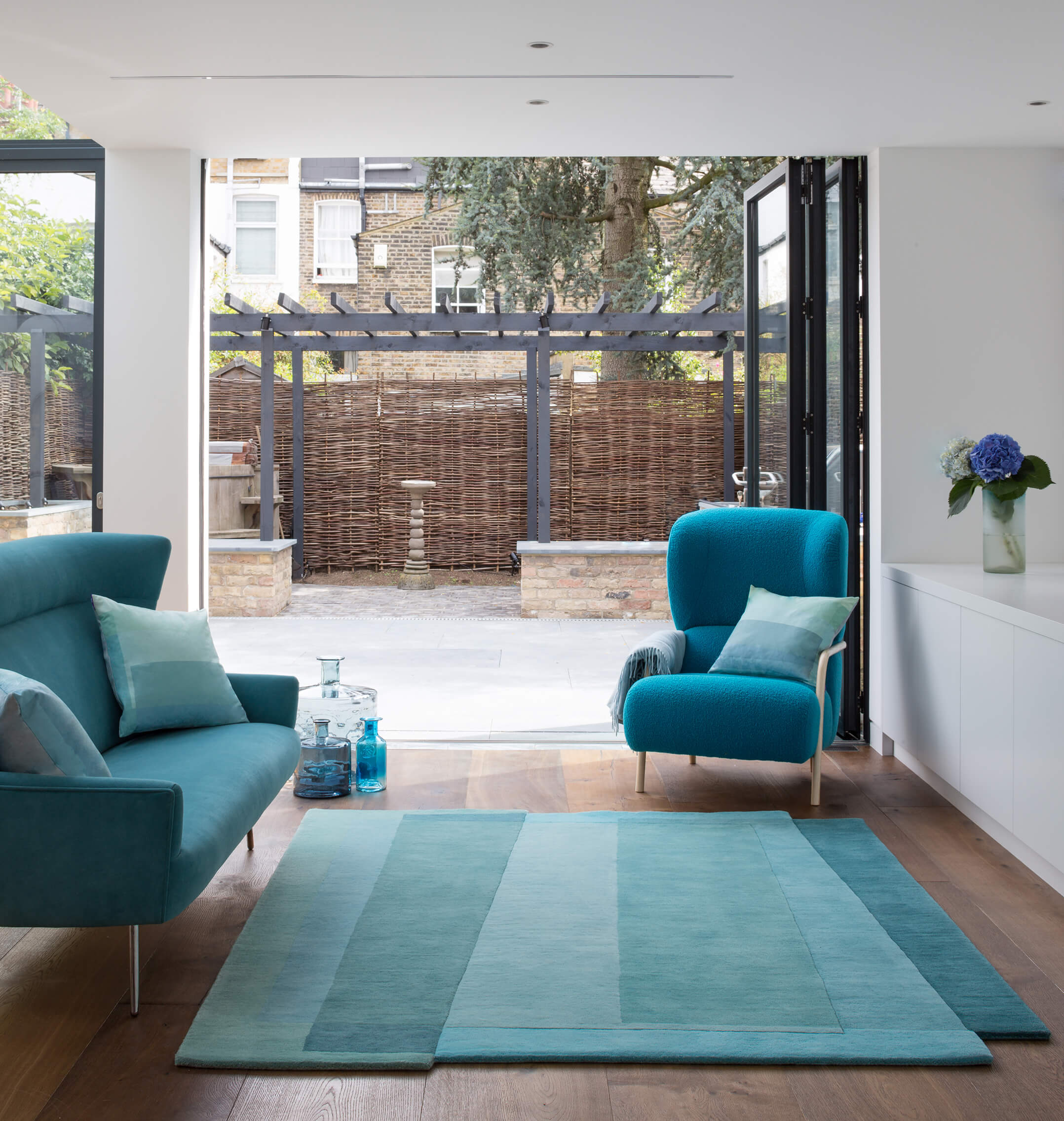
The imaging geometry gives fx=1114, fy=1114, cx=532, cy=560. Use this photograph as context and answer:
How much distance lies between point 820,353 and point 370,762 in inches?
102

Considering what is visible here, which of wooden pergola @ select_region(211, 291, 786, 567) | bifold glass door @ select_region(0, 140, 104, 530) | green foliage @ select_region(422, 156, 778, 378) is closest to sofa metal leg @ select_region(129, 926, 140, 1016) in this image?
bifold glass door @ select_region(0, 140, 104, 530)

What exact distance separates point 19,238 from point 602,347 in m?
6.02

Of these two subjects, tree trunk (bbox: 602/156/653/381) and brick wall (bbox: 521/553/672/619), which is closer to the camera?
brick wall (bbox: 521/553/672/619)

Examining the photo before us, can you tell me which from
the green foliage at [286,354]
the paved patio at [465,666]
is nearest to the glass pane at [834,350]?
the paved patio at [465,666]

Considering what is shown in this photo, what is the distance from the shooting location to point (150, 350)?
460cm

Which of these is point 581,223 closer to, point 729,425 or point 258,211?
point 729,425

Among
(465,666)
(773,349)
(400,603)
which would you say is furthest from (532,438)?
(773,349)

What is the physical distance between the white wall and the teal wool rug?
1.87m

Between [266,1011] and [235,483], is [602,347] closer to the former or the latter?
[235,483]

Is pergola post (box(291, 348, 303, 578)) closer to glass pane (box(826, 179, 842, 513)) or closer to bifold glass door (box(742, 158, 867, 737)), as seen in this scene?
bifold glass door (box(742, 158, 867, 737))

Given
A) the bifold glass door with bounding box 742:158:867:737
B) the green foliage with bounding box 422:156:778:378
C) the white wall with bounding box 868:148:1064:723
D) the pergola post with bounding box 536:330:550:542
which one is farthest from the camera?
the green foliage with bounding box 422:156:778:378

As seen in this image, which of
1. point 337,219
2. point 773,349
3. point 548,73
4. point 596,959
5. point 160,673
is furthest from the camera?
point 337,219

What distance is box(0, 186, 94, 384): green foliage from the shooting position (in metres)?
4.63

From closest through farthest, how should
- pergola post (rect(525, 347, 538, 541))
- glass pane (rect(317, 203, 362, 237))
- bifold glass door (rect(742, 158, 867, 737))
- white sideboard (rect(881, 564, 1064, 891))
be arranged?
white sideboard (rect(881, 564, 1064, 891)) → bifold glass door (rect(742, 158, 867, 737)) → pergola post (rect(525, 347, 538, 541)) → glass pane (rect(317, 203, 362, 237))
